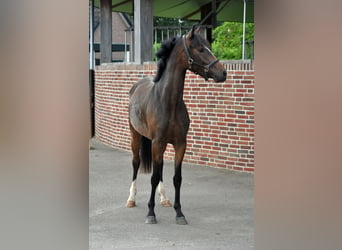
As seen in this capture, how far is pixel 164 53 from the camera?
5.49 meters

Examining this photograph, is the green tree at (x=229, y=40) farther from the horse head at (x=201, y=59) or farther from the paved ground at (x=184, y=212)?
the horse head at (x=201, y=59)

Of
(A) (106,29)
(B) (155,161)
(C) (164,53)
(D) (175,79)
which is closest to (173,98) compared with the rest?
(D) (175,79)

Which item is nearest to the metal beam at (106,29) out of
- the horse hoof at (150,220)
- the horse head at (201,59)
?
the horse head at (201,59)

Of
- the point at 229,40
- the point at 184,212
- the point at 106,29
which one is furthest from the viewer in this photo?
the point at 229,40

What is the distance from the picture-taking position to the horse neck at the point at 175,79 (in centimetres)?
534

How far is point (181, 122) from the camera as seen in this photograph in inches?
212

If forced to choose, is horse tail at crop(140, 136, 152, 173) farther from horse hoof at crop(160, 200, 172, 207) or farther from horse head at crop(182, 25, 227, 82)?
horse head at crop(182, 25, 227, 82)

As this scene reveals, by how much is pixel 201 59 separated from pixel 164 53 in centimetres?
54

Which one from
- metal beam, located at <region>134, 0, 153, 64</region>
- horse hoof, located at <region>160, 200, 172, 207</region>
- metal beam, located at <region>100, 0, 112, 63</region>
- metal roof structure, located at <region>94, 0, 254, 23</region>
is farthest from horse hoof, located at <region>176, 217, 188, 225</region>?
metal roof structure, located at <region>94, 0, 254, 23</region>

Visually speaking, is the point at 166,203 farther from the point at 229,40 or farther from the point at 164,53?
the point at 229,40
